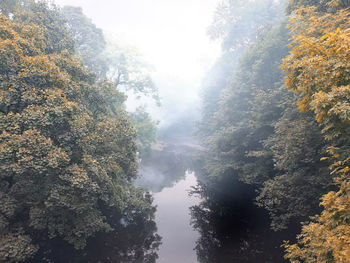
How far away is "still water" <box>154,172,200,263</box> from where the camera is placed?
49.1 feet

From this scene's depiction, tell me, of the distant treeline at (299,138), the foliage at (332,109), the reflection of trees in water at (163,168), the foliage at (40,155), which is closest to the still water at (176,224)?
the distant treeline at (299,138)

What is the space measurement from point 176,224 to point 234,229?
4612 mm

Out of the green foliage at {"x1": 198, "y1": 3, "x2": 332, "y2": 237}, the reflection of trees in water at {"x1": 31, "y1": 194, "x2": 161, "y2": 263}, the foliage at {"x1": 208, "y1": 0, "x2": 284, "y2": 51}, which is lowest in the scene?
the reflection of trees in water at {"x1": 31, "y1": 194, "x2": 161, "y2": 263}

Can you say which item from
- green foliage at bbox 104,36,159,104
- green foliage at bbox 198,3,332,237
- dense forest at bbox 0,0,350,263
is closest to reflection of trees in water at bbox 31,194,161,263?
dense forest at bbox 0,0,350,263

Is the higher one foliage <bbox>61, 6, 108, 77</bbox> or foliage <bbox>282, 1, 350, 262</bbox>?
foliage <bbox>61, 6, 108, 77</bbox>

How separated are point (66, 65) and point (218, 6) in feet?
154

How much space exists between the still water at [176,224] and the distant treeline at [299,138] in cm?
88

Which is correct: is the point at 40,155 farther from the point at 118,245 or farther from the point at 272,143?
the point at 272,143

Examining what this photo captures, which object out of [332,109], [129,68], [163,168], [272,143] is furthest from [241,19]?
[332,109]

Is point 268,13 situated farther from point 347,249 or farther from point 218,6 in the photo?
point 347,249

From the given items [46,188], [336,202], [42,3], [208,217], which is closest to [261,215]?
[208,217]

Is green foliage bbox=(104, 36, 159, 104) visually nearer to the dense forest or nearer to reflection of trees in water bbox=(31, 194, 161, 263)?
the dense forest

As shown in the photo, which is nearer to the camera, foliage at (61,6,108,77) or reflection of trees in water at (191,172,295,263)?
reflection of trees in water at (191,172,295,263)

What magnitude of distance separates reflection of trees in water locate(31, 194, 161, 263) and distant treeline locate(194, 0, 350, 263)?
363 cm
